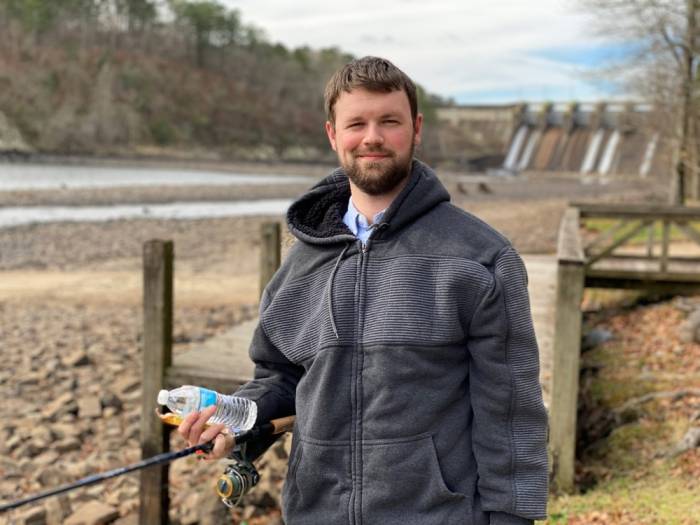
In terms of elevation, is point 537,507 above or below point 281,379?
below

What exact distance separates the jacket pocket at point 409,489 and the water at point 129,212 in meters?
24.1

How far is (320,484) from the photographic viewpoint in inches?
83.9

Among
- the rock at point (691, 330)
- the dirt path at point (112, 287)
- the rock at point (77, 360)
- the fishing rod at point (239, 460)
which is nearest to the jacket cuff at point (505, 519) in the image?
the fishing rod at point (239, 460)

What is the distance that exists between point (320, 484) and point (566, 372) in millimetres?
3741

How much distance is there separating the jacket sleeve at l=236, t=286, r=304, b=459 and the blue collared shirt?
347mm

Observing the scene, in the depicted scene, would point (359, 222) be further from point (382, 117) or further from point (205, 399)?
point (205, 399)

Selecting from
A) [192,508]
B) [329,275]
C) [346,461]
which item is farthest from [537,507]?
[192,508]

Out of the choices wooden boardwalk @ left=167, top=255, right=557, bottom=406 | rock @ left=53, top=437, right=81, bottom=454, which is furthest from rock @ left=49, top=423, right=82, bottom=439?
wooden boardwalk @ left=167, top=255, right=557, bottom=406

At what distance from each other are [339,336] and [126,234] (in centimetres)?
2212

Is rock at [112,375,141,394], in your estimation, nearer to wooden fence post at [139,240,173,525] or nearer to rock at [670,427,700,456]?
wooden fence post at [139,240,173,525]

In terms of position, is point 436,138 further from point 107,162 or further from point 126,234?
point 126,234

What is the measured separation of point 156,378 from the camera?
21.8 feet

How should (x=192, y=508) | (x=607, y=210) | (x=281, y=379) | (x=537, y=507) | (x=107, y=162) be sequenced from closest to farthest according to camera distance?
(x=537, y=507) → (x=281, y=379) → (x=192, y=508) → (x=607, y=210) → (x=107, y=162)

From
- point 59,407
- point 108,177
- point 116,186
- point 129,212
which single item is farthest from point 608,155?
point 59,407
